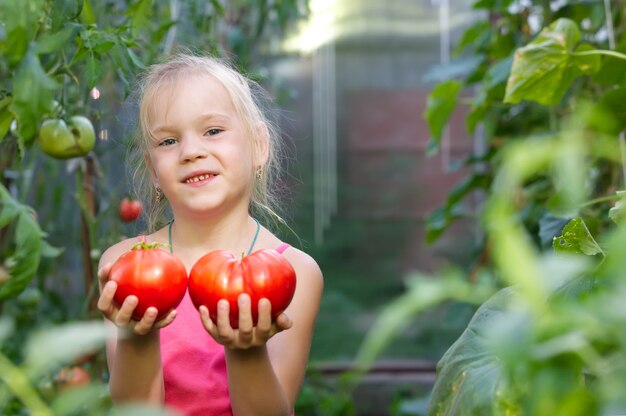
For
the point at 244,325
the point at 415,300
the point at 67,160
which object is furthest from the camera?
the point at 67,160

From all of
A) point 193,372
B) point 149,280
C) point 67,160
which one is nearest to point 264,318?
point 149,280

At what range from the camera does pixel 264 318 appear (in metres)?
0.98

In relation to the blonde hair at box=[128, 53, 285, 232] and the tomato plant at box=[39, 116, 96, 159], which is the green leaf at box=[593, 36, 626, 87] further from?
the tomato plant at box=[39, 116, 96, 159]

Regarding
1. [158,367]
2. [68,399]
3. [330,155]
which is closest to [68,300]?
[330,155]

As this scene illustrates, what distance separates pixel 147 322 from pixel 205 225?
349 millimetres

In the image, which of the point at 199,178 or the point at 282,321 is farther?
the point at 199,178

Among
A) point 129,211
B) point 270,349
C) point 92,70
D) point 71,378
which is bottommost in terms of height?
point 71,378

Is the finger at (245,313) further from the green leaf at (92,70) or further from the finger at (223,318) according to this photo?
the green leaf at (92,70)

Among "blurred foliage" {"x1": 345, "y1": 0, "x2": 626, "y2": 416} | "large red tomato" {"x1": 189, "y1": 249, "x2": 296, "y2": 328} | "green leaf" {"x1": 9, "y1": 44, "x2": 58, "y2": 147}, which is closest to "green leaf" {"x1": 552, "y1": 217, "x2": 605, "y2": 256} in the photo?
"blurred foliage" {"x1": 345, "y1": 0, "x2": 626, "y2": 416}

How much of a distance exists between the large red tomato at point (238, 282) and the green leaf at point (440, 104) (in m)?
1.30

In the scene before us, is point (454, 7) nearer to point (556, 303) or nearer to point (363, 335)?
point (363, 335)

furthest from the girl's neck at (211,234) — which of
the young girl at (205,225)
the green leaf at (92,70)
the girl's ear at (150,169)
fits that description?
the green leaf at (92,70)

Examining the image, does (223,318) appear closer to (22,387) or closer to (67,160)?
(22,387)

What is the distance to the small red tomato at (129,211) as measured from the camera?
213 centimetres
